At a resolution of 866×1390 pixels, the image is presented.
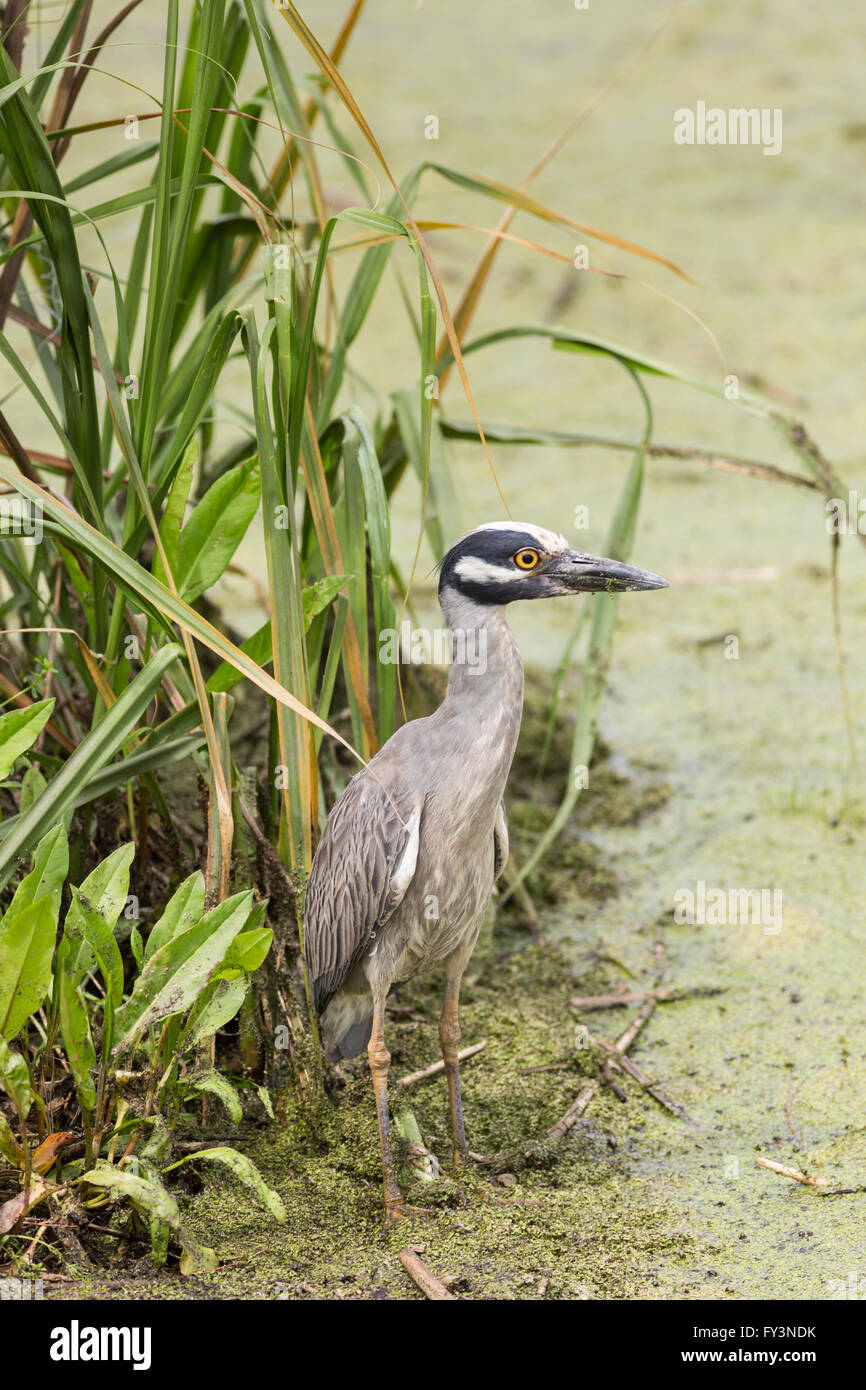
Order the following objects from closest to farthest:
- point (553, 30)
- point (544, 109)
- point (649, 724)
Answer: point (649, 724)
point (544, 109)
point (553, 30)

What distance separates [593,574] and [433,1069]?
1.23 metres

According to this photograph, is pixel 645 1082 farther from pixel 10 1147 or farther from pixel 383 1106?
pixel 10 1147

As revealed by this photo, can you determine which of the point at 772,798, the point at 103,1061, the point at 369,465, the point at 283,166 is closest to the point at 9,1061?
the point at 103,1061

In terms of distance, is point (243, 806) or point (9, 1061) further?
point (243, 806)

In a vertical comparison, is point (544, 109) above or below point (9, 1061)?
above

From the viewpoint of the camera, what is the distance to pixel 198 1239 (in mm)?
2375

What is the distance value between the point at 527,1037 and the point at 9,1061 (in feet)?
4.49

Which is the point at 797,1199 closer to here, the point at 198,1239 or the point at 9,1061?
the point at 198,1239

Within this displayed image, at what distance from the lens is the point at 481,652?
2.57 m

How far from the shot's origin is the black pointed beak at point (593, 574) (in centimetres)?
254

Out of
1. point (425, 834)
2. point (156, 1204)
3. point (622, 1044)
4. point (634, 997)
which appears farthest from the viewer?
point (634, 997)

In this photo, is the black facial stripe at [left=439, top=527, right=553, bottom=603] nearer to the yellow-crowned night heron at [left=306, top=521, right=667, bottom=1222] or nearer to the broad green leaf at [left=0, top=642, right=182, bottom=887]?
the yellow-crowned night heron at [left=306, top=521, right=667, bottom=1222]

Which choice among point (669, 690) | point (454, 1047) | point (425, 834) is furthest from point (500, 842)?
point (669, 690)

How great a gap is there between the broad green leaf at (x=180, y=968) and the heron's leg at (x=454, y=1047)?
0.64 m
